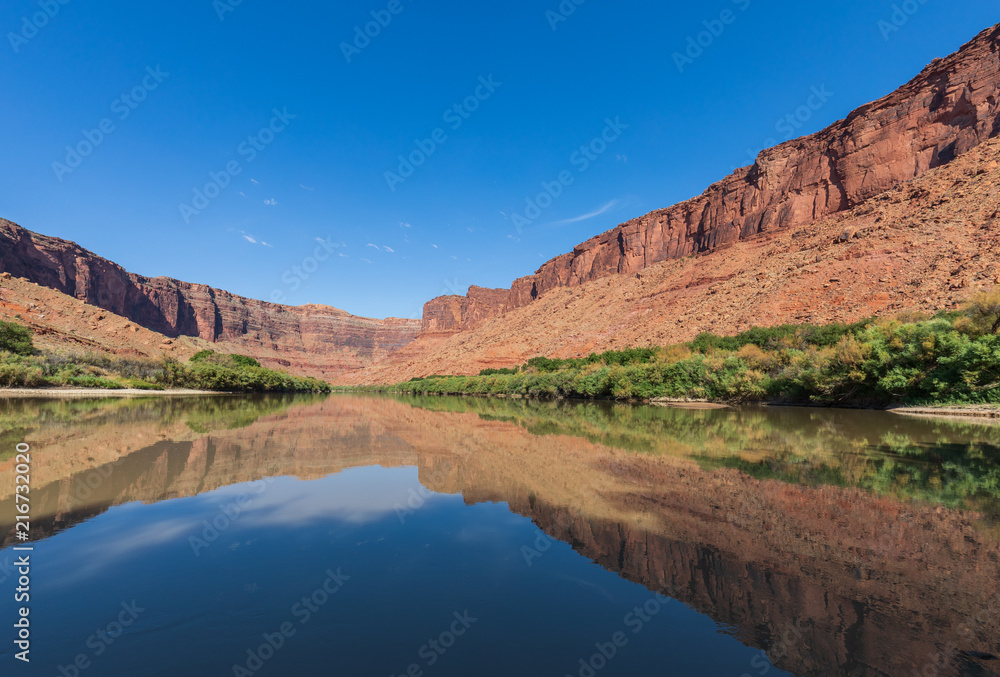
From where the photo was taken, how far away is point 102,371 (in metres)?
53.1

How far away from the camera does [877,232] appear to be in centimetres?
4919

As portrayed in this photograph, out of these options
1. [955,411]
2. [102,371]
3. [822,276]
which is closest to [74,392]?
[102,371]

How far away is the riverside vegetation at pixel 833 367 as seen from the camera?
73.2 feet

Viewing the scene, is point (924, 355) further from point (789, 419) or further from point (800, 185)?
point (800, 185)

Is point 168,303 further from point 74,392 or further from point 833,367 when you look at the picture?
point 833,367

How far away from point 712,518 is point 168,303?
Result: 200m

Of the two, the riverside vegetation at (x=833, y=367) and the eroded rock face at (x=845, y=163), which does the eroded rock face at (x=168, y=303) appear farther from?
the riverside vegetation at (x=833, y=367)

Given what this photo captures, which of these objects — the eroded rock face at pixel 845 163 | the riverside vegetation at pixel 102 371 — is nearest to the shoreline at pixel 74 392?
the riverside vegetation at pixel 102 371

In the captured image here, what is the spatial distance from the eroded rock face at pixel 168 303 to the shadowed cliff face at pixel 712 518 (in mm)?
138759

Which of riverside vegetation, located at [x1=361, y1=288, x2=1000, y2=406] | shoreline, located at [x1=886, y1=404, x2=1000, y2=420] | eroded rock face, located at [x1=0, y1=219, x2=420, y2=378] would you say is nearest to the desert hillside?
riverside vegetation, located at [x1=361, y1=288, x2=1000, y2=406]

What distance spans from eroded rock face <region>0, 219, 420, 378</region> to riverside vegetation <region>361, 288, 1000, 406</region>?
13796cm

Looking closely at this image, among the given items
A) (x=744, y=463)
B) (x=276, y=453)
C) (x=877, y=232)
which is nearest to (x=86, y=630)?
(x=276, y=453)

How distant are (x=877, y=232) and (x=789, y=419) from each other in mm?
40314

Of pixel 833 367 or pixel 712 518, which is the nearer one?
pixel 712 518
